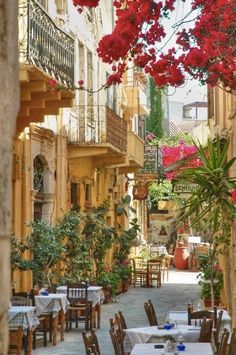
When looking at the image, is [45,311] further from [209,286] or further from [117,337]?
[117,337]

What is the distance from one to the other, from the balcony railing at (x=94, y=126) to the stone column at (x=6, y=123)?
2105 cm

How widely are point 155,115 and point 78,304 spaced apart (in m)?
40.6

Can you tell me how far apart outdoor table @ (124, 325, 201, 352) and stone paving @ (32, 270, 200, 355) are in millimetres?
2336

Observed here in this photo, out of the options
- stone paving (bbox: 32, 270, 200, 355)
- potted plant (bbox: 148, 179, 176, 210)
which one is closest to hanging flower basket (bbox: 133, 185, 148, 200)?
stone paving (bbox: 32, 270, 200, 355)

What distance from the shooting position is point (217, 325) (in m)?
13.0

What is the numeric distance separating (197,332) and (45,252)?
6589 millimetres

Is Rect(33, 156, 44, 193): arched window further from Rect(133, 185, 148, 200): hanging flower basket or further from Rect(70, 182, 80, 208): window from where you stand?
Rect(133, 185, 148, 200): hanging flower basket

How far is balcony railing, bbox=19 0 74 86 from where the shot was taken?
51.5ft

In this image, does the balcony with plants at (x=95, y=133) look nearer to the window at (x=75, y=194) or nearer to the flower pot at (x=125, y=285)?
the window at (x=75, y=194)

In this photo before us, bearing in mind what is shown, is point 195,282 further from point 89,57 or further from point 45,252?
point 45,252

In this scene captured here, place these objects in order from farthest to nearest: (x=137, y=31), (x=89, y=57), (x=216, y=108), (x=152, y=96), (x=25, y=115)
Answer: (x=152, y=96) < (x=89, y=57) < (x=216, y=108) < (x=25, y=115) < (x=137, y=31)

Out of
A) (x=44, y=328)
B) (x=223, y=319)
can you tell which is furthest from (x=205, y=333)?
(x=44, y=328)

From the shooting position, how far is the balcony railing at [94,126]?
2427 centimetres

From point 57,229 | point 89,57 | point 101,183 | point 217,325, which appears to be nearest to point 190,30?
point 217,325
